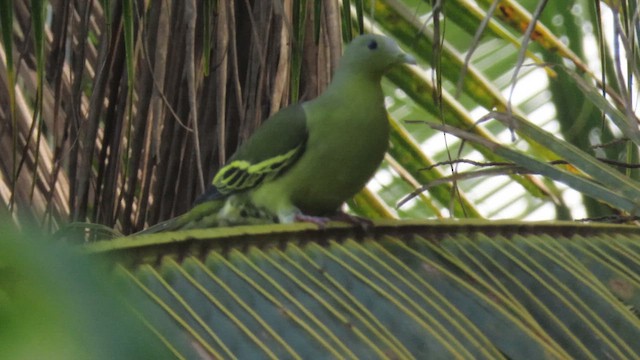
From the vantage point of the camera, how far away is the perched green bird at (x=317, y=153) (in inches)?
57.8

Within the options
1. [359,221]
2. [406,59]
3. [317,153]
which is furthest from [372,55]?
[359,221]

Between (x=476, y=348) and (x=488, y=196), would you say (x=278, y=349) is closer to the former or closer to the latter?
(x=476, y=348)

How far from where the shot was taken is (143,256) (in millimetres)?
1130

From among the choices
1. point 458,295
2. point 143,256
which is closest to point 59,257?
point 143,256

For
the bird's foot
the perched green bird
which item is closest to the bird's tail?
the perched green bird

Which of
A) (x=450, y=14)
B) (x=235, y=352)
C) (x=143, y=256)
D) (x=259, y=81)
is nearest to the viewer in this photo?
(x=235, y=352)

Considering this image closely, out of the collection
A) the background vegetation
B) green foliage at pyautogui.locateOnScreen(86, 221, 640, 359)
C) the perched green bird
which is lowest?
green foliage at pyautogui.locateOnScreen(86, 221, 640, 359)

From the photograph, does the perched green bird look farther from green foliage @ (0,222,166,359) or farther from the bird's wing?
green foliage @ (0,222,166,359)

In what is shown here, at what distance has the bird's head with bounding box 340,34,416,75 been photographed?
5.01ft

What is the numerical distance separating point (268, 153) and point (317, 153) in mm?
79

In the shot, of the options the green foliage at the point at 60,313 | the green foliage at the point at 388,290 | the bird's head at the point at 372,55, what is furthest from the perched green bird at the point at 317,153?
Result: the green foliage at the point at 60,313

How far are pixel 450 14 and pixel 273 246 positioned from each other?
1602 millimetres

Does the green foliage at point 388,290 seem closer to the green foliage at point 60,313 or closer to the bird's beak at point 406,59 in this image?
the bird's beak at point 406,59

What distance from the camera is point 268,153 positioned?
5.07ft
